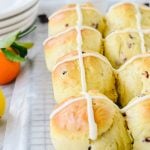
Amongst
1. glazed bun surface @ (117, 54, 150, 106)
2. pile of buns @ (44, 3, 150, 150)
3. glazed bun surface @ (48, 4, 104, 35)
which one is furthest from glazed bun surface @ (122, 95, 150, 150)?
glazed bun surface @ (48, 4, 104, 35)

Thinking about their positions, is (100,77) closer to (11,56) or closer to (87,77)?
(87,77)

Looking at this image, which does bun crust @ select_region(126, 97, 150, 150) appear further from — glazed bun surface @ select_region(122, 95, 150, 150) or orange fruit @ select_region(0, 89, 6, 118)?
orange fruit @ select_region(0, 89, 6, 118)

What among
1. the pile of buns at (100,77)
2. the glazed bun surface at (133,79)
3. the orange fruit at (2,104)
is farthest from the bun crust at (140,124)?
the orange fruit at (2,104)

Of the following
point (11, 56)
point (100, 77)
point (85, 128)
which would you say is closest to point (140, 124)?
point (85, 128)

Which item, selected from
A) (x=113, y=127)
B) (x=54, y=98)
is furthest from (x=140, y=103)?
(x=54, y=98)

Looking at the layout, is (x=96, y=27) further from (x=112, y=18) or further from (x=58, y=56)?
(x=58, y=56)

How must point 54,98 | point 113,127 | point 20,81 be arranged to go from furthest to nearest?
point 20,81
point 54,98
point 113,127

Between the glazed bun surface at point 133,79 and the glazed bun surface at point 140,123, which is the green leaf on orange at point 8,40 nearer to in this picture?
the glazed bun surface at point 133,79
